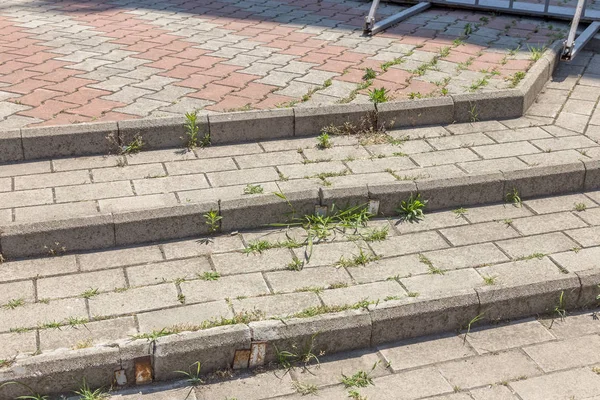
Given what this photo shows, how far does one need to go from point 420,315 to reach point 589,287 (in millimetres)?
993

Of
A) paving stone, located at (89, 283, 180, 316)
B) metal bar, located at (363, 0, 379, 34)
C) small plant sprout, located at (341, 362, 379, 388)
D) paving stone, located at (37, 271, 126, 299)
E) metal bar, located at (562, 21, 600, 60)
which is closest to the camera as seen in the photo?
small plant sprout, located at (341, 362, 379, 388)

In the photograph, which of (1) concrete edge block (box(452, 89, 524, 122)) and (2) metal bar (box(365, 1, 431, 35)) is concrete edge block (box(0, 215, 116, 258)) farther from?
(2) metal bar (box(365, 1, 431, 35))

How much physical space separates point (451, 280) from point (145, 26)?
16.0ft

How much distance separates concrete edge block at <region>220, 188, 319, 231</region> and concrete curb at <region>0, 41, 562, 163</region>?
0.92 meters

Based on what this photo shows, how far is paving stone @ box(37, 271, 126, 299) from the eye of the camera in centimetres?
374

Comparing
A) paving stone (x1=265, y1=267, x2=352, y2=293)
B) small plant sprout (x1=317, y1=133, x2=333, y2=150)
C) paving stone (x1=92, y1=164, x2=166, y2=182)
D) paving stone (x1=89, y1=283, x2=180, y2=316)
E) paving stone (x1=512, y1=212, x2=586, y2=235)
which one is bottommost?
paving stone (x1=265, y1=267, x2=352, y2=293)

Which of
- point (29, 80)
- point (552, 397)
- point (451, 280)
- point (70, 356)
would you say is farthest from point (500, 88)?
point (70, 356)

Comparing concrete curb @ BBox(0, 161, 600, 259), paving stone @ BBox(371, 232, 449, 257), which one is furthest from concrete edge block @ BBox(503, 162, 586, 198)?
paving stone @ BBox(371, 232, 449, 257)

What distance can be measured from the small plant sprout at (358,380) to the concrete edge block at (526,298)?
769 millimetres

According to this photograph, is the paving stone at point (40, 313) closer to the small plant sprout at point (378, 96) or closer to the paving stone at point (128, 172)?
the paving stone at point (128, 172)

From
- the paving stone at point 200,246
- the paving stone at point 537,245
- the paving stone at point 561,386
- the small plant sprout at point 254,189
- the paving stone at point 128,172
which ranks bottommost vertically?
the paving stone at point 561,386

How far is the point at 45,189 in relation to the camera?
14.7 feet

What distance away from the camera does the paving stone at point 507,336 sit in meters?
3.70

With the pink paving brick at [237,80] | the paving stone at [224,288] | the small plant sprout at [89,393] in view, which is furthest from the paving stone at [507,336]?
the pink paving brick at [237,80]
